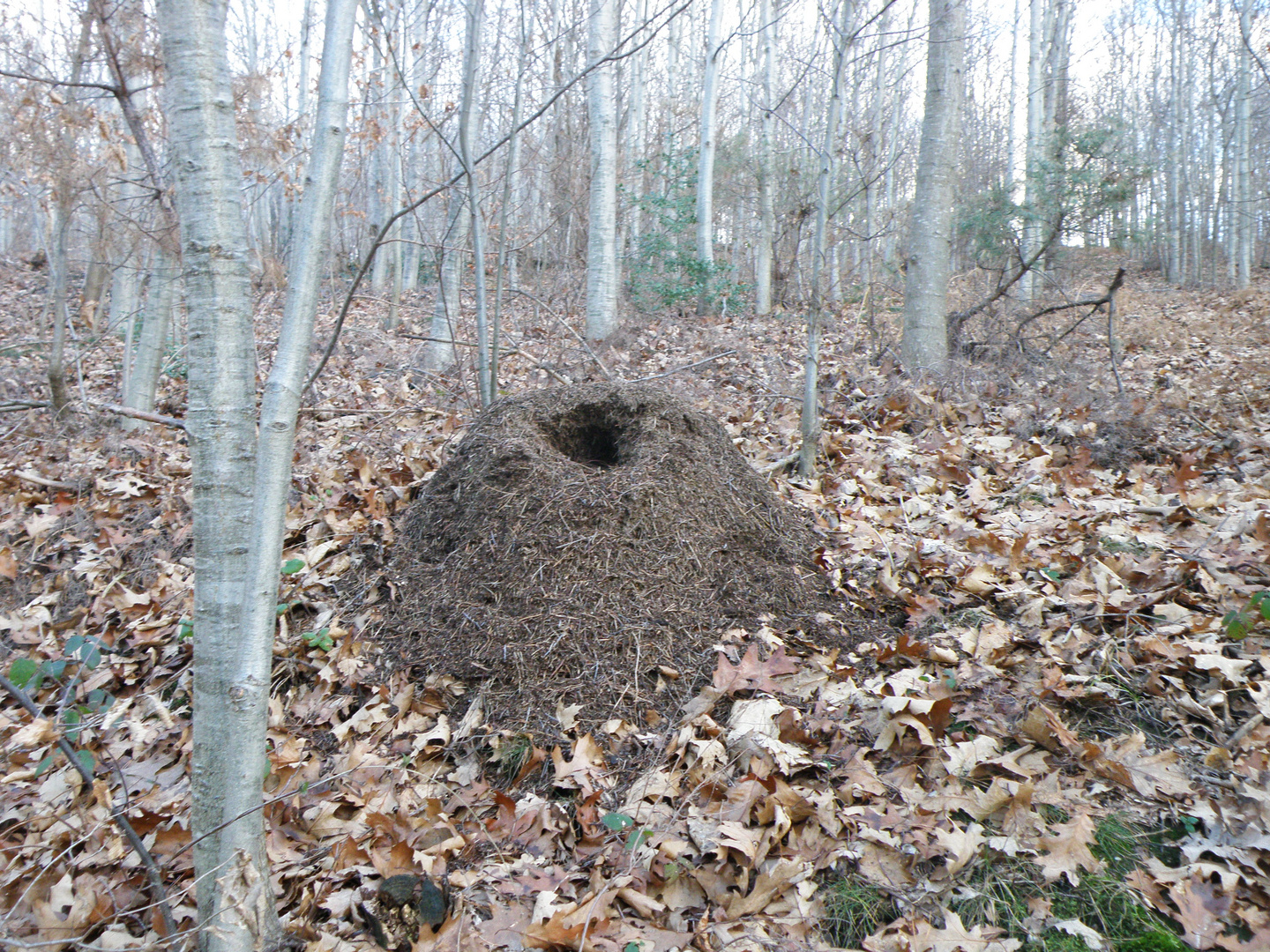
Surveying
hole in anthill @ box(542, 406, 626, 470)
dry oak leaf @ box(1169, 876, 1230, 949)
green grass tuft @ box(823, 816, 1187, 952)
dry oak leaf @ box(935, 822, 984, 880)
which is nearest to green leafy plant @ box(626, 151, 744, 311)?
hole in anthill @ box(542, 406, 626, 470)

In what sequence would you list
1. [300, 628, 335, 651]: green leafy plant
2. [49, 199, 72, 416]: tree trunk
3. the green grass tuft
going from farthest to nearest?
[49, 199, 72, 416]: tree trunk
[300, 628, 335, 651]: green leafy plant
the green grass tuft

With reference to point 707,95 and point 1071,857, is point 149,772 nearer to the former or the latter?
point 1071,857

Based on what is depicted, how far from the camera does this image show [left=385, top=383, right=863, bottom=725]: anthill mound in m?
3.19

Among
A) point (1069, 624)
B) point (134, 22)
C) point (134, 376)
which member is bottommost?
point (1069, 624)

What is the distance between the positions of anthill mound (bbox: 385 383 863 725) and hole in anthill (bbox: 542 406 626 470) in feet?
0.04

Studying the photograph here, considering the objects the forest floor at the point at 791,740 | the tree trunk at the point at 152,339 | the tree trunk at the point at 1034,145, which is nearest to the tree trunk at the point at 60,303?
the tree trunk at the point at 152,339

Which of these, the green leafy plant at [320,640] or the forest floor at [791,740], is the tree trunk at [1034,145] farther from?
the green leafy plant at [320,640]

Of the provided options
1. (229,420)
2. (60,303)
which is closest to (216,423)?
(229,420)

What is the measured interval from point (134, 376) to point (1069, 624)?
7.19m

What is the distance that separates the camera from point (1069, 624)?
3059 mm

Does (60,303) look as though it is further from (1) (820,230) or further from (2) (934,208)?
(2) (934,208)

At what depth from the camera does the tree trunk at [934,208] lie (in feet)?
22.3

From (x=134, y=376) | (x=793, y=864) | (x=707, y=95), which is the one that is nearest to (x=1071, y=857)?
(x=793, y=864)

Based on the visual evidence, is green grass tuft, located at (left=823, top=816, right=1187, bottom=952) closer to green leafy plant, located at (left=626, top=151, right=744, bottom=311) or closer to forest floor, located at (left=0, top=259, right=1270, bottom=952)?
forest floor, located at (left=0, top=259, right=1270, bottom=952)
